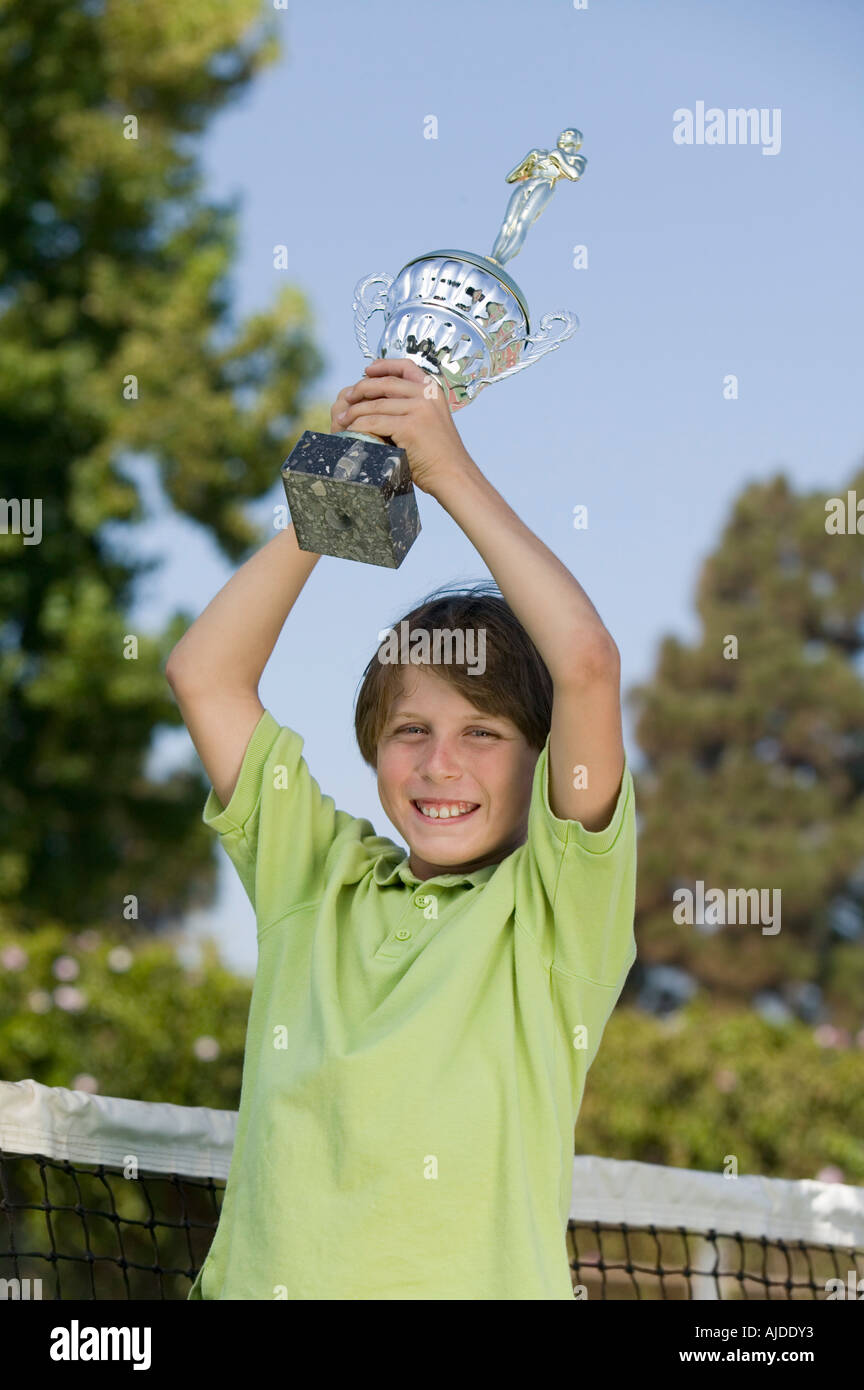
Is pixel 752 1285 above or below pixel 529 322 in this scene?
below

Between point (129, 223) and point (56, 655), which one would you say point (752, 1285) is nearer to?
point (56, 655)

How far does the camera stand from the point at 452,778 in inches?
89.4

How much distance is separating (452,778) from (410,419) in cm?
53

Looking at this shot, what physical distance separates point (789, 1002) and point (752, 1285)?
9.53m

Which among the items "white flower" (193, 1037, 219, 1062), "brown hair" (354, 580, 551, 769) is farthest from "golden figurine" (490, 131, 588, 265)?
"white flower" (193, 1037, 219, 1062)

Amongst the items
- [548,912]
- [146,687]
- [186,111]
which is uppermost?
[186,111]

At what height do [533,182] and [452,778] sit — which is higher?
[533,182]

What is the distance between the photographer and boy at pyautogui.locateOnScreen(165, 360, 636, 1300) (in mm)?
1984

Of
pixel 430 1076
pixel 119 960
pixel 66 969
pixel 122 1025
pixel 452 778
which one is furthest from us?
pixel 119 960

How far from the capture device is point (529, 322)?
2457mm

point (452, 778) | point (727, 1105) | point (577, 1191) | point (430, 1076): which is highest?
point (452, 778)

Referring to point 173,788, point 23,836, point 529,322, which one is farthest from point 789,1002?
point 529,322

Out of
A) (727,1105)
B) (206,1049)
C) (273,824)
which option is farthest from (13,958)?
(273,824)

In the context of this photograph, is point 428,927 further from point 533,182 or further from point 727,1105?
point 727,1105
